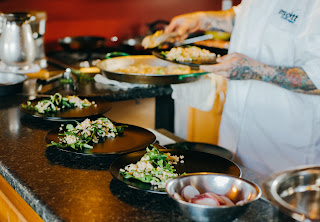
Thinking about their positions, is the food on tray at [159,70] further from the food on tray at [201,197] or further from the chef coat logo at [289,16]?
the food on tray at [201,197]

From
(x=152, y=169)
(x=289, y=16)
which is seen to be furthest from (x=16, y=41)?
(x=152, y=169)

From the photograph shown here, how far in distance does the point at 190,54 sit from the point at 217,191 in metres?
1.39

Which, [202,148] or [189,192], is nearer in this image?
[189,192]

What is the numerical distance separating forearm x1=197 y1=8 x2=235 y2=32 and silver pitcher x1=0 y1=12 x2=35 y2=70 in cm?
100

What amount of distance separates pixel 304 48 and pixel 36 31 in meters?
1.81

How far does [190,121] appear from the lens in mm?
3301

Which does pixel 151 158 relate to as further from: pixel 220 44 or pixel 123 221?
pixel 220 44

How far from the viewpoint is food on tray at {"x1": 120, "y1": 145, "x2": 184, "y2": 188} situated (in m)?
1.22

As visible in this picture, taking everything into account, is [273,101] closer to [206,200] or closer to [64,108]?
[64,108]

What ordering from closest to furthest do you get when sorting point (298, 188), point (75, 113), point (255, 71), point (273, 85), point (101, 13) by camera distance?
point (298, 188) → point (75, 113) → point (255, 71) → point (273, 85) → point (101, 13)

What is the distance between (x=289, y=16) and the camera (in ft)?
6.82

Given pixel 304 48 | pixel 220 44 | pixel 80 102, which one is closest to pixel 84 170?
pixel 80 102

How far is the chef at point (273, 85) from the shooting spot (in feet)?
6.45

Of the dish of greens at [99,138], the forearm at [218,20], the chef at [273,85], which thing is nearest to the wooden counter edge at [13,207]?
the dish of greens at [99,138]
